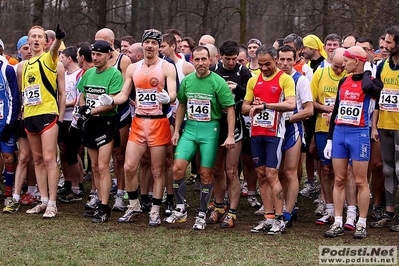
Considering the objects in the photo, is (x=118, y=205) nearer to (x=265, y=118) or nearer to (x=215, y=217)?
(x=215, y=217)

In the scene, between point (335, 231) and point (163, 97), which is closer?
point (335, 231)

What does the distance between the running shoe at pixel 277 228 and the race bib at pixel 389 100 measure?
69.9 inches

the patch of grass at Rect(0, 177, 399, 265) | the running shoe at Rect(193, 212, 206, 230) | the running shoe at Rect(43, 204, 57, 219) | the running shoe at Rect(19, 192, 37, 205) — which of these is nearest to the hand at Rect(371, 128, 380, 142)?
the patch of grass at Rect(0, 177, 399, 265)

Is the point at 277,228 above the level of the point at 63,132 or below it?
below

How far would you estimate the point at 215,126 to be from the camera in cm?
793

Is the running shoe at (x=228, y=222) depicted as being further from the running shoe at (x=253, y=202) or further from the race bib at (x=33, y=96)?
the race bib at (x=33, y=96)

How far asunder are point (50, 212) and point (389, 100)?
Result: 4.31 metres

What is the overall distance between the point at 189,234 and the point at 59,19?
19748 millimetres

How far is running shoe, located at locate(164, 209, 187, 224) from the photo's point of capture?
8188mm

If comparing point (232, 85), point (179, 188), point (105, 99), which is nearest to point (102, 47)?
point (105, 99)

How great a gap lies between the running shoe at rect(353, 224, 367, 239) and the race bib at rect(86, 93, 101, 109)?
3370mm

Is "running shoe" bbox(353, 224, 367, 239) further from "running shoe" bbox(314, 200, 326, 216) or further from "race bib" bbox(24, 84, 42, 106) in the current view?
"race bib" bbox(24, 84, 42, 106)

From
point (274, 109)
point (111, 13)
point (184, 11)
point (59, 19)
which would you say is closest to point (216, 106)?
point (274, 109)

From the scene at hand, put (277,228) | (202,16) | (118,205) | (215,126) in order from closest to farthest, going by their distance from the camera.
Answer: (277,228) < (215,126) < (118,205) < (202,16)
